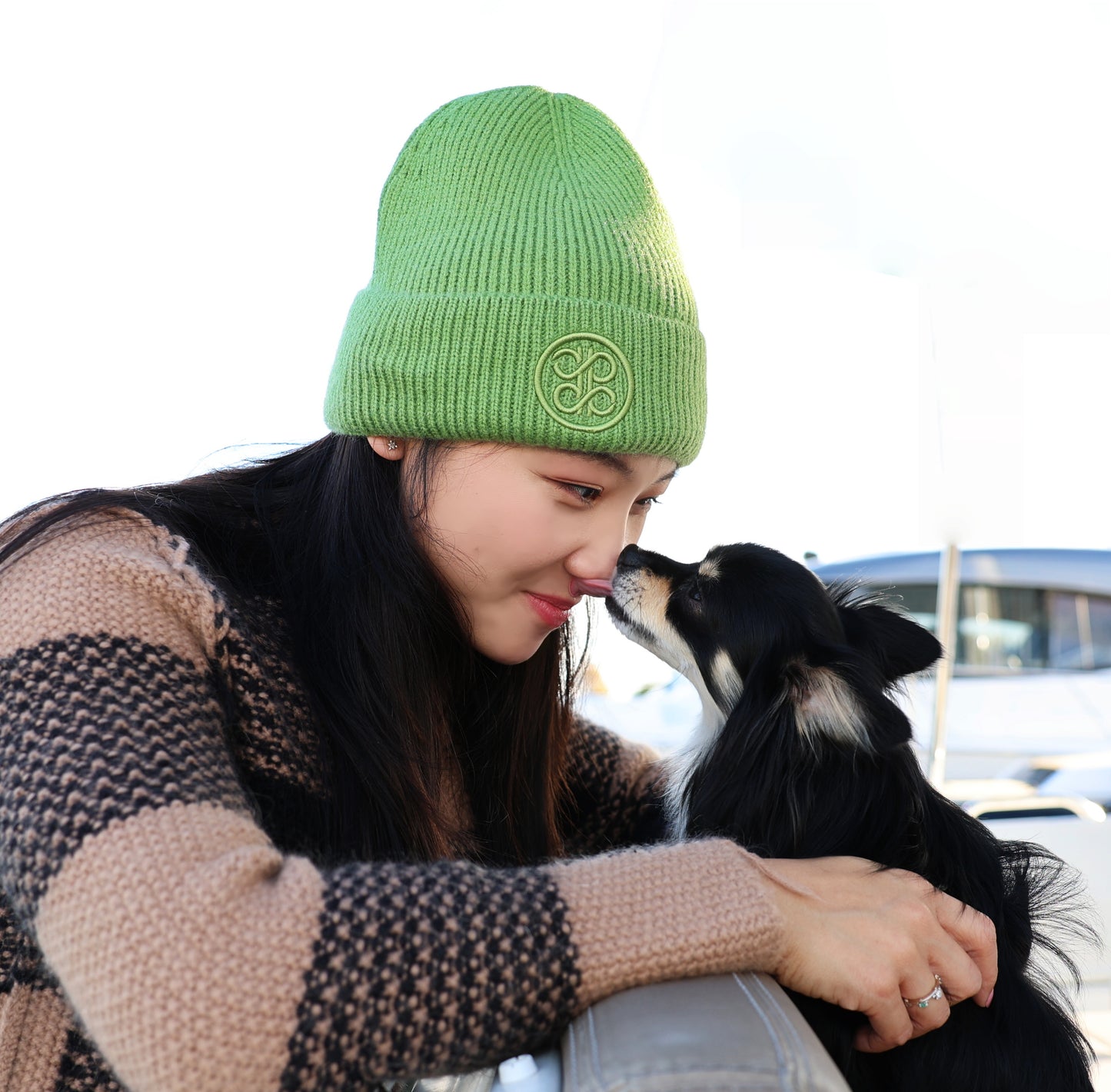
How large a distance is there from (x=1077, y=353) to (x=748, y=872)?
260cm

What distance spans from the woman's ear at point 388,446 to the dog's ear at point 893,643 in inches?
32.8

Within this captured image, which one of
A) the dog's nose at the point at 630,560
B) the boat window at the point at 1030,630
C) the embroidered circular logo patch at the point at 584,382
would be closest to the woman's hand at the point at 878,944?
the embroidered circular logo patch at the point at 584,382

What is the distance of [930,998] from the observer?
1.11 m

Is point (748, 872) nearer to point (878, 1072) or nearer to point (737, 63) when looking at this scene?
point (878, 1072)

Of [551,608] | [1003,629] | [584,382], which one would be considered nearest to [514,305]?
[584,382]

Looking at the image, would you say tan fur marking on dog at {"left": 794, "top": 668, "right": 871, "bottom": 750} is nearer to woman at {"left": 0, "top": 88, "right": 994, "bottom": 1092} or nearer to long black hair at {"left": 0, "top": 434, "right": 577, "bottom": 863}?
woman at {"left": 0, "top": 88, "right": 994, "bottom": 1092}

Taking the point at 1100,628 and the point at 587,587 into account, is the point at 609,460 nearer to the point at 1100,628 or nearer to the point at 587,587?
the point at 587,587

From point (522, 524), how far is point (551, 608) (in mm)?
173

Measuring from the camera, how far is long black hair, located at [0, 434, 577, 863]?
1.20 meters

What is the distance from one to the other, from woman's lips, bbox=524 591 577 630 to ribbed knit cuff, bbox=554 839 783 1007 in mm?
441

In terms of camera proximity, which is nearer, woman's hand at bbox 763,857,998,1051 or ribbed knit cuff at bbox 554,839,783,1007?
ribbed knit cuff at bbox 554,839,783,1007

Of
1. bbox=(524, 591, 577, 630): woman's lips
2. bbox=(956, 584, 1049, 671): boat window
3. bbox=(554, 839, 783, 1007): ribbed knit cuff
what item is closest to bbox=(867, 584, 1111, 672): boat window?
bbox=(956, 584, 1049, 671): boat window

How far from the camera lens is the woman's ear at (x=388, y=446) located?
4.36 feet

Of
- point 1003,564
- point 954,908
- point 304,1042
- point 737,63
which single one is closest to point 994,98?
point 737,63
